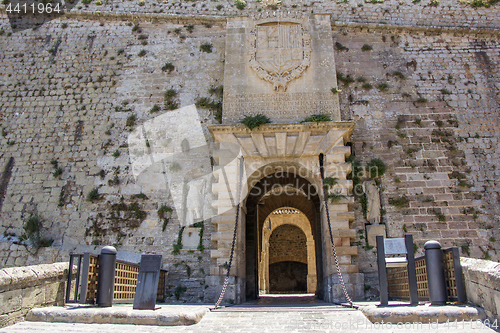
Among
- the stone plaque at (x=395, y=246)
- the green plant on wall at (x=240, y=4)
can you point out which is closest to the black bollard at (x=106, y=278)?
the stone plaque at (x=395, y=246)

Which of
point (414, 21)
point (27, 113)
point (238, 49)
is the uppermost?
point (414, 21)

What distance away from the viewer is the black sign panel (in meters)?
5.32

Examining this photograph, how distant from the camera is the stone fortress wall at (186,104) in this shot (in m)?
9.00

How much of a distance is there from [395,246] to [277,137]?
408 centimetres

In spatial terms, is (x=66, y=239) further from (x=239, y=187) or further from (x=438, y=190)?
(x=438, y=190)

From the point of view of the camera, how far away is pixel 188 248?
8.87 meters

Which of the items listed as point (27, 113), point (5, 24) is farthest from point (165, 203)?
point (5, 24)

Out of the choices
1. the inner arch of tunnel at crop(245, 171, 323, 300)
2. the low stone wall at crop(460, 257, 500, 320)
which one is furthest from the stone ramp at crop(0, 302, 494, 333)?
the inner arch of tunnel at crop(245, 171, 323, 300)

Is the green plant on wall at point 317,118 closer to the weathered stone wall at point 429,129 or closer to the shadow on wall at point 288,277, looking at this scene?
the weathered stone wall at point 429,129

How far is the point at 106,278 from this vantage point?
557cm

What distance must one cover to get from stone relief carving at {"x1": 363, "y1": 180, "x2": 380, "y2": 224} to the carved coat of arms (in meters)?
3.25

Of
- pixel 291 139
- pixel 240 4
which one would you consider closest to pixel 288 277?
pixel 291 139

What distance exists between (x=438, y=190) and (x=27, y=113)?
453 inches

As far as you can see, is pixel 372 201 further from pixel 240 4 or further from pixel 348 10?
pixel 240 4
